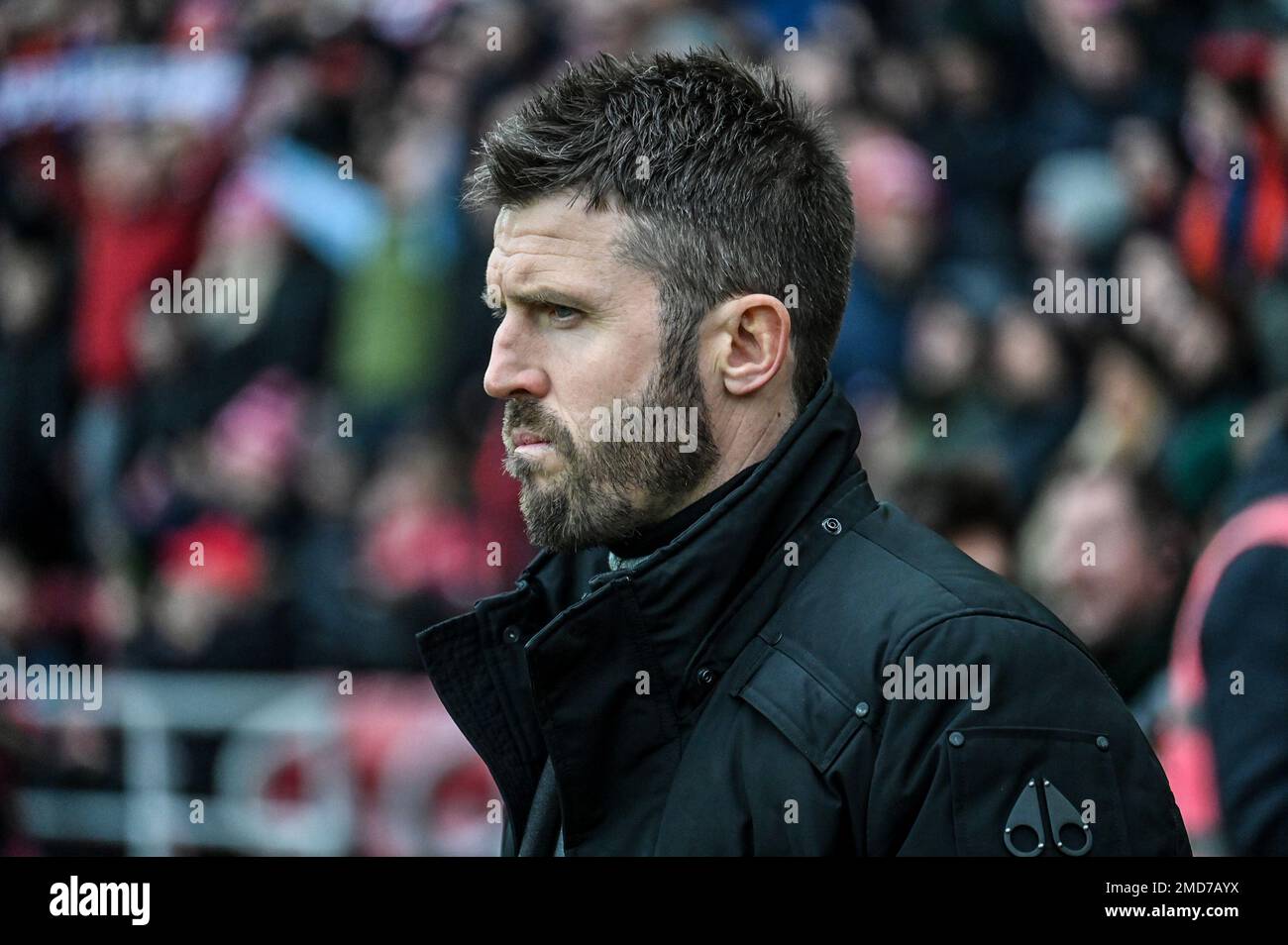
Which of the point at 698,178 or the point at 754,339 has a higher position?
the point at 698,178

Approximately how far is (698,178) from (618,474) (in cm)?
41

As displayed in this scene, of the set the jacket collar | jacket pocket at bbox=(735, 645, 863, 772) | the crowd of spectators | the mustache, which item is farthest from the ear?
the crowd of spectators

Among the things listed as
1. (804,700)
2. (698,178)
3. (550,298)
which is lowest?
(804,700)

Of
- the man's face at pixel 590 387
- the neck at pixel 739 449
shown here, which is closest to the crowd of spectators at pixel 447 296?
the neck at pixel 739 449

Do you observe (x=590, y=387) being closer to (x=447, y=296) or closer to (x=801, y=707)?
(x=801, y=707)

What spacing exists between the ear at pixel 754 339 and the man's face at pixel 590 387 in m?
0.05

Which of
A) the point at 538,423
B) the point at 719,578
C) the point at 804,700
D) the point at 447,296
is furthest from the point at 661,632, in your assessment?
the point at 447,296

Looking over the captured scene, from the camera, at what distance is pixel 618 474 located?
2154 mm

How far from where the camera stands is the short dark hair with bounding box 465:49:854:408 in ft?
7.13

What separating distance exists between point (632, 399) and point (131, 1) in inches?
213

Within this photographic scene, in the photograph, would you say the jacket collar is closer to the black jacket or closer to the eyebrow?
the black jacket

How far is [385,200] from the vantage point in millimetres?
5910

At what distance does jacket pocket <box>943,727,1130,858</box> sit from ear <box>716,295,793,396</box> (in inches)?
23.9
